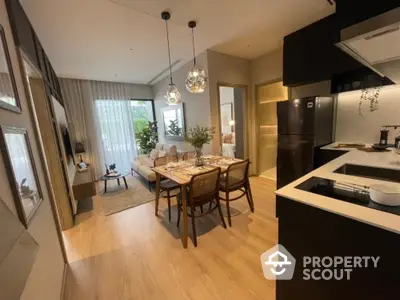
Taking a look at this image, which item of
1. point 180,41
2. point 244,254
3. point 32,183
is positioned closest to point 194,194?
point 244,254

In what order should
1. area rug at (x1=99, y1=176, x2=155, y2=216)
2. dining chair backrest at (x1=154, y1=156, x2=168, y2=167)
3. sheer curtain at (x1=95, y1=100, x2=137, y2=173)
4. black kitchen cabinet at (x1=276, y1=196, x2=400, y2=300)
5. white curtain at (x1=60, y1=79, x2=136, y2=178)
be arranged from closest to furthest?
1. black kitchen cabinet at (x1=276, y1=196, x2=400, y2=300)
2. area rug at (x1=99, y1=176, x2=155, y2=216)
3. dining chair backrest at (x1=154, y1=156, x2=168, y2=167)
4. white curtain at (x1=60, y1=79, x2=136, y2=178)
5. sheer curtain at (x1=95, y1=100, x2=137, y2=173)

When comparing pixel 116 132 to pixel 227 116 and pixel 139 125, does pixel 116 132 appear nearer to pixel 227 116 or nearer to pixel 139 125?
pixel 139 125

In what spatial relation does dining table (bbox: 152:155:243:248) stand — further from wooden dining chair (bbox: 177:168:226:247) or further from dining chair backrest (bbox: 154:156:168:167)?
dining chair backrest (bbox: 154:156:168:167)

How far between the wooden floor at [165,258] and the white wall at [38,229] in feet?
1.20

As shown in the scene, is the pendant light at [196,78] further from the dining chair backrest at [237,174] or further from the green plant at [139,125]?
the green plant at [139,125]

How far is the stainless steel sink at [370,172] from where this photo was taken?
5.04ft

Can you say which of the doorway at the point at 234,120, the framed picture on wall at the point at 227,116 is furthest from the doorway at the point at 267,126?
the framed picture on wall at the point at 227,116

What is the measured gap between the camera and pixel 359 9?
1.09m

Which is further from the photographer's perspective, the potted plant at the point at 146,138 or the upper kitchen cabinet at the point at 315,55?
the potted plant at the point at 146,138

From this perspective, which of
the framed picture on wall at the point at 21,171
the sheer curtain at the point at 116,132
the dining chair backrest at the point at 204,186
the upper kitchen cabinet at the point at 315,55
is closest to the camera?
the framed picture on wall at the point at 21,171

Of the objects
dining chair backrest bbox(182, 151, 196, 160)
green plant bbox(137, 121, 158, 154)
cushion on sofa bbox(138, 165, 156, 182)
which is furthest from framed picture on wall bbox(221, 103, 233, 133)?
cushion on sofa bbox(138, 165, 156, 182)

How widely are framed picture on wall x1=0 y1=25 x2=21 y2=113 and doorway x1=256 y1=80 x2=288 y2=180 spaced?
157 inches

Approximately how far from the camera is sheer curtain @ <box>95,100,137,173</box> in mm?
5242

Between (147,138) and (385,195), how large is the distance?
5756 millimetres
